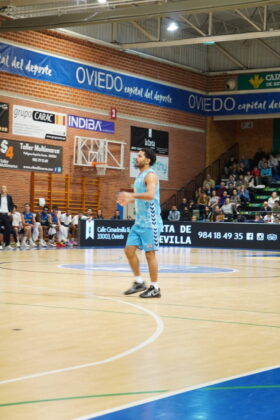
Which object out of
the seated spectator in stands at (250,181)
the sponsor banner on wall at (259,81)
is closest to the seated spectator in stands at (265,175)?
the seated spectator in stands at (250,181)

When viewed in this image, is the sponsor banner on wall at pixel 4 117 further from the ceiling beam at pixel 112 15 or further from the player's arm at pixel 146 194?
the player's arm at pixel 146 194

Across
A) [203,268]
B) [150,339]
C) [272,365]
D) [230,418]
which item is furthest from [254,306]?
[203,268]

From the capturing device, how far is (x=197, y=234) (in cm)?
2838

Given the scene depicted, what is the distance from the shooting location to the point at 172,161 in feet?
120

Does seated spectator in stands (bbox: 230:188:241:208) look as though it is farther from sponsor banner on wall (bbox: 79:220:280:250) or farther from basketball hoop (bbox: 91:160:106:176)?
basketball hoop (bbox: 91:160:106:176)

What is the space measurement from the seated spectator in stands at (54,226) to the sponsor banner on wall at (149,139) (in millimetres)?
7247

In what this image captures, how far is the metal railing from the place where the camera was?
36656 mm

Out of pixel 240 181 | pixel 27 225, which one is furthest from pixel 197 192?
pixel 27 225

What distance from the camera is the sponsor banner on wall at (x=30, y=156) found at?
1099 inches

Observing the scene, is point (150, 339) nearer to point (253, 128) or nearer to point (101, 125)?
point (101, 125)

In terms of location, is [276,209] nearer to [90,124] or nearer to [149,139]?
[149,139]

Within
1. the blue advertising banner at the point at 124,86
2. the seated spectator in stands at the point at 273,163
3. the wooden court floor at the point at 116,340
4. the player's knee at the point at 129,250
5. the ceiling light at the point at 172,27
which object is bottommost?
the wooden court floor at the point at 116,340

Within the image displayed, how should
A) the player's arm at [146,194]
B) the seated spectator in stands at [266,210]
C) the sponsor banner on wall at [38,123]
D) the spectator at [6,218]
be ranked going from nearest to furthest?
the player's arm at [146,194] → the spectator at [6,218] → the sponsor banner on wall at [38,123] → the seated spectator in stands at [266,210]

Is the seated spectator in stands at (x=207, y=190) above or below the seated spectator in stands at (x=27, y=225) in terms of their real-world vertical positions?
above
